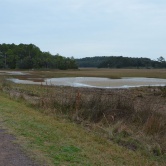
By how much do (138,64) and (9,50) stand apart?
205ft

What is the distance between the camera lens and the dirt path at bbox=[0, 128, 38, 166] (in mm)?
4855

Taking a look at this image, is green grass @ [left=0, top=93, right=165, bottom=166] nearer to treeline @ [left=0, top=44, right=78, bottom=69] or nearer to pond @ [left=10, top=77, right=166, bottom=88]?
pond @ [left=10, top=77, right=166, bottom=88]

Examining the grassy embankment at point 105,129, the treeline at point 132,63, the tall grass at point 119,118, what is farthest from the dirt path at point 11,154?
the treeline at point 132,63

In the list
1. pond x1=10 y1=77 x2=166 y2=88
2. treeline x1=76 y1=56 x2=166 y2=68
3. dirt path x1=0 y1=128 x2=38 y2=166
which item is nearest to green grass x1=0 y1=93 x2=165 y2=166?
dirt path x1=0 y1=128 x2=38 y2=166

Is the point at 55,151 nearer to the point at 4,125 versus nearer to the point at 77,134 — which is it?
the point at 77,134

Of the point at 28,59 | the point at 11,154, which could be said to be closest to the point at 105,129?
the point at 11,154

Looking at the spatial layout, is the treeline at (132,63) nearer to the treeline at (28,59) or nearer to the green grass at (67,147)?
the treeline at (28,59)

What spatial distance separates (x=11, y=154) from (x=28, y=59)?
11798cm

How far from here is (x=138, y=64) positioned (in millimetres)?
143250

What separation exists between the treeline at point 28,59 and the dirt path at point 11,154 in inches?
4561

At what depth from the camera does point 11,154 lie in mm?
5336

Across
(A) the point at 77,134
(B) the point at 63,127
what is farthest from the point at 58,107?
(A) the point at 77,134

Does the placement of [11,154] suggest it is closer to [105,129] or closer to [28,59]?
[105,129]

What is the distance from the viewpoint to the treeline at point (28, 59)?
121875 millimetres
